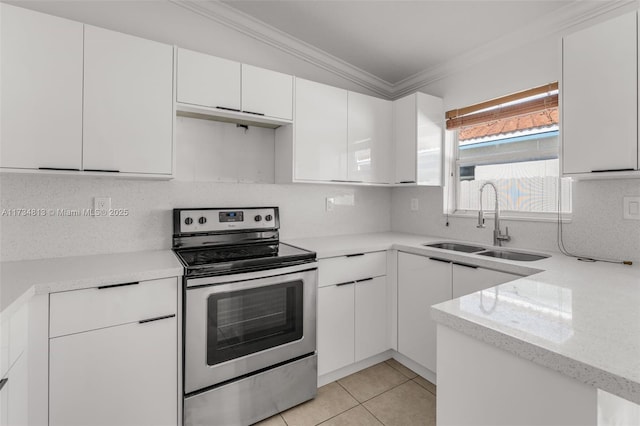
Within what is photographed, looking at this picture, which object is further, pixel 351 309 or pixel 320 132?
pixel 320 132

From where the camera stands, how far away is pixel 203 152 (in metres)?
2.21

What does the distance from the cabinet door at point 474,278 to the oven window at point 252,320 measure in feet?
3.25

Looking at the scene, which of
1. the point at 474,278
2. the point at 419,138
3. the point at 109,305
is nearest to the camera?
the point at 109,305

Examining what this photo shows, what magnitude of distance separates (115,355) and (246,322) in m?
0.61

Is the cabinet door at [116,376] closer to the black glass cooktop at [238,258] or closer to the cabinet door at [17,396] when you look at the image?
the cabinet door at [17,396]

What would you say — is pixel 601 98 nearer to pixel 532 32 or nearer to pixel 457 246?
pixel 532 32

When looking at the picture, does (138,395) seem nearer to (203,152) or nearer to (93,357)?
(93,357)

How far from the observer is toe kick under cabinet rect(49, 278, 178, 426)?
133 centimetres

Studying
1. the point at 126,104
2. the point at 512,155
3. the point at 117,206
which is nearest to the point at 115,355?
the point at 117,206

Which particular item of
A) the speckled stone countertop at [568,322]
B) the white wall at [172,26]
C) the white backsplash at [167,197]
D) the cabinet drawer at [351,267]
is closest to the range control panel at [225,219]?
the white backsplash at [167,197]

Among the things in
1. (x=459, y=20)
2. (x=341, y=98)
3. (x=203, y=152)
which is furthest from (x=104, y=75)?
(x=459, y=20)

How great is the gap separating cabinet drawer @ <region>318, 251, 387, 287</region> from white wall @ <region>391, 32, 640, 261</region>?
0.82m

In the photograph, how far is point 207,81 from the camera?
1.90 metres

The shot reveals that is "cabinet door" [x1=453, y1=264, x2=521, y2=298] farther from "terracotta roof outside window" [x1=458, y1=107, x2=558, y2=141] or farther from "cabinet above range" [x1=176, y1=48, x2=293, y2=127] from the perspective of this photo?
"cabinet above range" [x1=176, y1=48, x2=293, y2=127]
